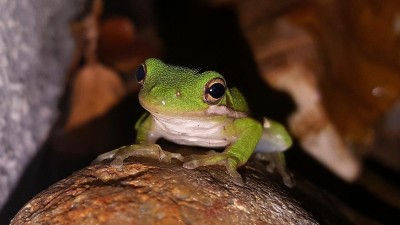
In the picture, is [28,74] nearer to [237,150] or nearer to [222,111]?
[222,111]

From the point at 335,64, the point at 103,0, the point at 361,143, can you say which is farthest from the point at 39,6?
the point at 361,143

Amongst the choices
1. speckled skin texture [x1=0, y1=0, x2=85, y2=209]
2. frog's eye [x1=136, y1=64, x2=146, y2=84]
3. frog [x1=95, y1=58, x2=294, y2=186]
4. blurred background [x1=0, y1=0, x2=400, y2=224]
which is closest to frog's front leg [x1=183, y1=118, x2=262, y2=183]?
frog [x1=95, y1=58, x2=294, y2=186]

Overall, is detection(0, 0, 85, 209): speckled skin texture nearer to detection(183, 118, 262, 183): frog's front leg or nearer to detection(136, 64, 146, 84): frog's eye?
detection(136, 64, 146, 84): frog's eye

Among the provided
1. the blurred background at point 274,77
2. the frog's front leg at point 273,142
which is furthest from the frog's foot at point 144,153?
the blurred background at point 274,77

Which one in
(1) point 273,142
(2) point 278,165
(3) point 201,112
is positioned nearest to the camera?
(3) point 201,112

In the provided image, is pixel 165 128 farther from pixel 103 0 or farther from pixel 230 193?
pixel 103 0

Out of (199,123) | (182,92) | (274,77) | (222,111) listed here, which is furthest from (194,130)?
(274,77)

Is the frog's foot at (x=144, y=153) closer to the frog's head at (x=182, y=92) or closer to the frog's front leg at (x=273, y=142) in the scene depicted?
the frog's head at (x=182, y=92)
